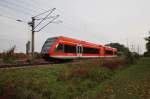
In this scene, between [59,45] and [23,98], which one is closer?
[23,98]

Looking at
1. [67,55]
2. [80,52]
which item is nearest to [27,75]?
[67,55]

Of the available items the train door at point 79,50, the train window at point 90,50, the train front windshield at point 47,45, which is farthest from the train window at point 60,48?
the train window at point 90,50

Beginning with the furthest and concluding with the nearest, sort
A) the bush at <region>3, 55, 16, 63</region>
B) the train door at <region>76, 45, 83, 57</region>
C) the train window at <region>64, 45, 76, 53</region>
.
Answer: the train door at <region>76, 45, 83, 57</region>, the train window at <region>64, 45, 76, 53</region>, the bush at <region>3, 55, 16, 63</region>

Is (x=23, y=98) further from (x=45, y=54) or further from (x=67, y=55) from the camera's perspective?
(x=67, y=55)

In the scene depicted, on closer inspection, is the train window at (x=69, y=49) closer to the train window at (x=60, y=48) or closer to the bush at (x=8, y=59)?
the train window at (x=60, y=48)

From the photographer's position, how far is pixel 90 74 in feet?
50.4

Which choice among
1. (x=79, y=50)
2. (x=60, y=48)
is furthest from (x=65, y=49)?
(x=79, y=50)

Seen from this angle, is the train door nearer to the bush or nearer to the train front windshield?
the train front windshield

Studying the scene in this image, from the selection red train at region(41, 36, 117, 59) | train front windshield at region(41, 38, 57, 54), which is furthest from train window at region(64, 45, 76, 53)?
train front windshield at region(41, 38, 57, 54)

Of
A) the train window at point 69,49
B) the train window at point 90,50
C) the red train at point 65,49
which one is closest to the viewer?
the red train at point 65,49

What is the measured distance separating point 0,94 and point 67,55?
45.1 feet

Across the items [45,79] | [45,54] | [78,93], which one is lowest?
[78,93]

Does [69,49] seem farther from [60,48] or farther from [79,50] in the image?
[79,50]

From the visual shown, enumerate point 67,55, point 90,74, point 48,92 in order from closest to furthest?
1. point 48,92
2. point 90,74
3. point 67,55
